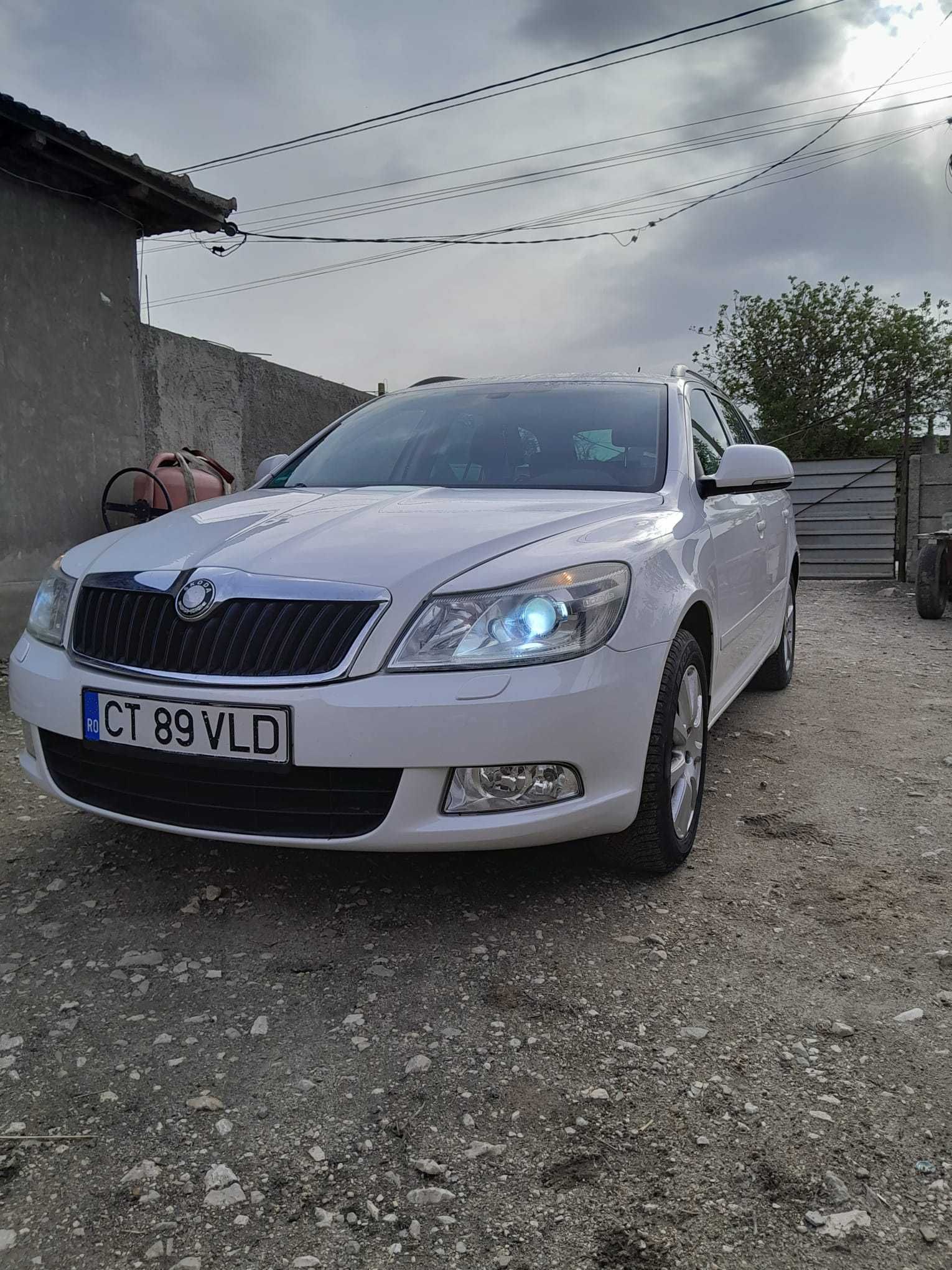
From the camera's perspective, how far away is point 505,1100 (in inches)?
71.1

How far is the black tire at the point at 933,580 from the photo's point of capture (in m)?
8.84

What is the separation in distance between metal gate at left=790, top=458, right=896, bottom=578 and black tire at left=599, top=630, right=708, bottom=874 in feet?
39.4

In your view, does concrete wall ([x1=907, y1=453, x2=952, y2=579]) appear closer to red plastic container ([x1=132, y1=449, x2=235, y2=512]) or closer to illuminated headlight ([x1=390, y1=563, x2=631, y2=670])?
red plastic container ([x1=132, y1=449, x2=235, y2=512])

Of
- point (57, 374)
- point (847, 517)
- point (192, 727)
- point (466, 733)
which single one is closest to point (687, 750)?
→ point (466, 733)

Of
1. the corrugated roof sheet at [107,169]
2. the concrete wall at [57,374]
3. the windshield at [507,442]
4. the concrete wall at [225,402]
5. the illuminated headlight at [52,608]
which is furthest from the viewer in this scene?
the concrete wall at [225,402]

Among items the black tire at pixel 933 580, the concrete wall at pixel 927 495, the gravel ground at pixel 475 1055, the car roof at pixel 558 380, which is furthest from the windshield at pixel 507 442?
the concrete wall at pixel 927 495

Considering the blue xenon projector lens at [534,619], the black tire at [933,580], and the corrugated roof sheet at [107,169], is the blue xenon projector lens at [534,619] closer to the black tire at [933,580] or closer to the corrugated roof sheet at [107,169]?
the corrugated roof sheet at [107,169]

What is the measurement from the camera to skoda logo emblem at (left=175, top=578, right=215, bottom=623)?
2348 millimetres

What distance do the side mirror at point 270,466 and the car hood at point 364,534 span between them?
0.59 meters

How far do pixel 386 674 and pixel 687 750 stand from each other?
111 centimetres

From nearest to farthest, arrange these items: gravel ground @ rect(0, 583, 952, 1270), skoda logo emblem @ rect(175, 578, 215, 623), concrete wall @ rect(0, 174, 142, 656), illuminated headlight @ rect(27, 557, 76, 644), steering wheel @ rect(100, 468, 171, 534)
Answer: gravel ground @ rect(0, 583, 952, 1270) < skoda logo emblem @ rect(175, 578, 215, 623) < illuminated headlight @ rect(27, 557, 76, 644) < concrete wall @ rect(0, 174, 142, 656) < steering wheel @ rect(100, 468, 171, 534)

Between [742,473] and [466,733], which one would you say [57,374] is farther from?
[466,733]

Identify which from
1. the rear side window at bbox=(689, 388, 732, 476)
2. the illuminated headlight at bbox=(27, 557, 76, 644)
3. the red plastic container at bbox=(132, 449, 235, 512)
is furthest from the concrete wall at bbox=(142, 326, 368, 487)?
the illuminated headlight at bbox=(27, 557, 76, 644)

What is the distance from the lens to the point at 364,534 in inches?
101
